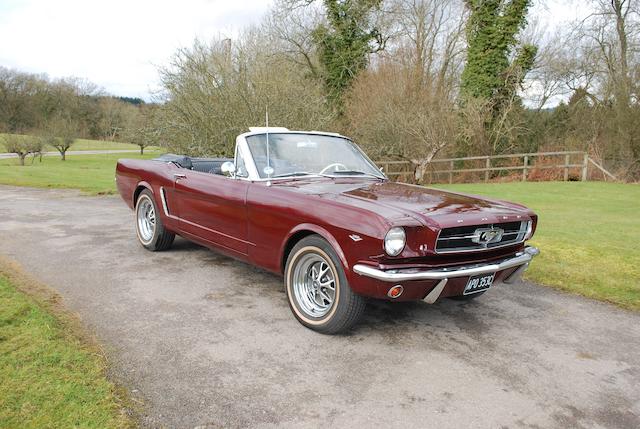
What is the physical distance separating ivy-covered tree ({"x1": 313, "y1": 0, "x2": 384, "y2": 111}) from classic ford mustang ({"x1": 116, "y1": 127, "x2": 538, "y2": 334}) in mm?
22310

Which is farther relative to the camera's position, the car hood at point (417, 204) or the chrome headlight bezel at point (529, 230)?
the chrome headlight bezel at point (529, 230)

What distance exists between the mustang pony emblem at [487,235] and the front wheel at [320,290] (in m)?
0.96

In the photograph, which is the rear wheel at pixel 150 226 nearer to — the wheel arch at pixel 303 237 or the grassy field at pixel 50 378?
the grassy field at pixel 50 378

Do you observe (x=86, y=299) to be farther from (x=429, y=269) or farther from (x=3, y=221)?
(x=3, y=221)

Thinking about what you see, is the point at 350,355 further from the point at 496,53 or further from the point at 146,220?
the point at 496,53

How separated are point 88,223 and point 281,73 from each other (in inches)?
379

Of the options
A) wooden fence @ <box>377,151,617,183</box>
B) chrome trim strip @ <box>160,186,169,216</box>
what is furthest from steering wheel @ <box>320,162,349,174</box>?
wooden fence @ <box>377,151,617,183</box>

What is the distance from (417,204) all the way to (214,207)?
2126 mm

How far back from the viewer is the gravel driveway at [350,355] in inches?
103

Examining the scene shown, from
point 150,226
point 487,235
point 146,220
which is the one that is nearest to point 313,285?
point 487,235

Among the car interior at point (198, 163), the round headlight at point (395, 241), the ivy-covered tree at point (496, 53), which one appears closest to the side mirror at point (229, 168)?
the car interior at point (198, 163)

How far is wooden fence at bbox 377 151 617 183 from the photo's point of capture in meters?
19.7

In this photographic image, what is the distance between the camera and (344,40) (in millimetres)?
26875

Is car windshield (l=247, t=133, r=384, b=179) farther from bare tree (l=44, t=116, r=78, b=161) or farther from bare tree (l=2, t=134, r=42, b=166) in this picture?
bare tree (l=44, t=116, r=78, b=161)
